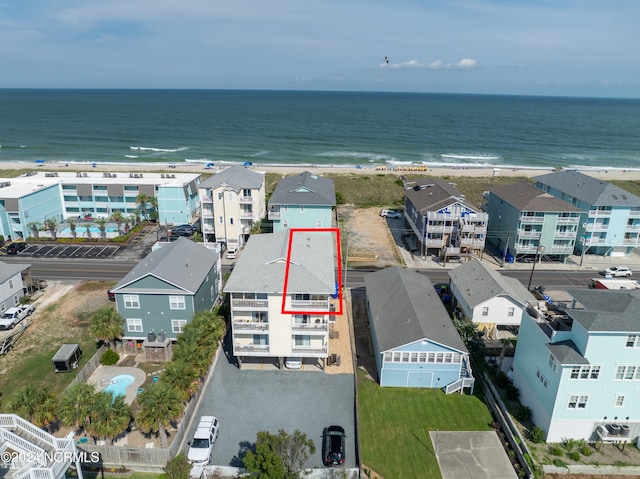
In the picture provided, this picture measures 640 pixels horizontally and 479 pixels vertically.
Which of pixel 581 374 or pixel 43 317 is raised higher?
pixel 581 374

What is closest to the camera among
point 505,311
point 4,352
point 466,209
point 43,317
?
point 4,352

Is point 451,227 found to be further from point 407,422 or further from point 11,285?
point 11,285

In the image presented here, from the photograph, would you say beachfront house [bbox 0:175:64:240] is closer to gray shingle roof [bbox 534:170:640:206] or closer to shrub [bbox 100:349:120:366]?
shrub [bbox 100:349:120:366]

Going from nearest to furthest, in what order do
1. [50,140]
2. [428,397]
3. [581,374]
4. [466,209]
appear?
1. [581,374]
2. [428,397]
3. [466,209]
4. [50,140]

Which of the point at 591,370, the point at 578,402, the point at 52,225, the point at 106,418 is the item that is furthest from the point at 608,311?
the point at 52,225

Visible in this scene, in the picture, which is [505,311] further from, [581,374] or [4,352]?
[4,352]

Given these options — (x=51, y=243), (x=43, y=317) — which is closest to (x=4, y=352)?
(x=43, y=317)
